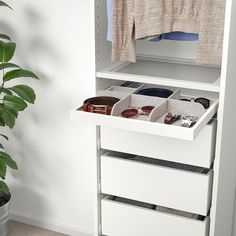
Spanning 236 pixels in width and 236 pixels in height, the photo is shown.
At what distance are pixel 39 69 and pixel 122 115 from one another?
0.79m

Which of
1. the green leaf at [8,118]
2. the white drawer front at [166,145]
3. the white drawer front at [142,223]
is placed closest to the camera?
the white drawer front at [166,145]

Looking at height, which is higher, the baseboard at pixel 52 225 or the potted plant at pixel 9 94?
the potted plant at pixel 9 94

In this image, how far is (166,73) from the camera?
220 cm

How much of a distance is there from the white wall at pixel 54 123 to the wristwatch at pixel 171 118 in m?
0.63

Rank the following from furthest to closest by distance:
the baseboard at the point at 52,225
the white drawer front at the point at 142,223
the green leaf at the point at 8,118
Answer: the baseboard at the point at 52,225 → the green leaf at the point at 8,118 → the white drawer front at the point at 142,223

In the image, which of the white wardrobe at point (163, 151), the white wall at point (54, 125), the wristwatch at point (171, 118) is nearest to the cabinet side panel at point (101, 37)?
the white wardrobe at point (163, 151)

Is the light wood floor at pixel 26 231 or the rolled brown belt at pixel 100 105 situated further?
the light wood floor at pixel 26 231

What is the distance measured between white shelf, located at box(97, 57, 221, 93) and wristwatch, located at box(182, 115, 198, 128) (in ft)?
0.40

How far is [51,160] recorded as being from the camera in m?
2.74

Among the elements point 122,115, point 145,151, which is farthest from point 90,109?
point 145,151

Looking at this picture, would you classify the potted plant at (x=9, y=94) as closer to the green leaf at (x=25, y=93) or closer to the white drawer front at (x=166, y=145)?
the green leaf at (x=25, y=93)

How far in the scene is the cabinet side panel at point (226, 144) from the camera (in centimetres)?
183

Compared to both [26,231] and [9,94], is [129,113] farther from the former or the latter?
[26,231]

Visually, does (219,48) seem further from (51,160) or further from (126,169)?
(51,160)
